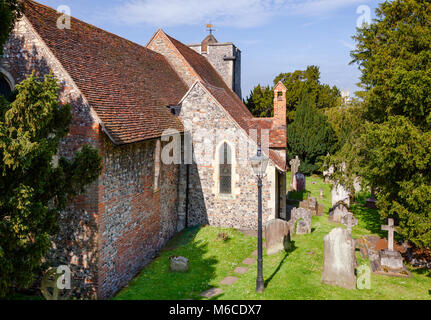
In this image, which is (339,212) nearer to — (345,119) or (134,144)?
(134,144)

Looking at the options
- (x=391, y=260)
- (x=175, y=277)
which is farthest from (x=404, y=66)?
(x=175, y=277)

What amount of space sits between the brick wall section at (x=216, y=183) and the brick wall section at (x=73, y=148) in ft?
21.2

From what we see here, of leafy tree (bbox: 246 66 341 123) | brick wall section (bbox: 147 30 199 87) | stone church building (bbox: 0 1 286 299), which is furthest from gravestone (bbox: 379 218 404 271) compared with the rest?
leafy tree (bbox: 246 66 341 123)

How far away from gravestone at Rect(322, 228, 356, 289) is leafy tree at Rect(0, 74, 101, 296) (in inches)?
297

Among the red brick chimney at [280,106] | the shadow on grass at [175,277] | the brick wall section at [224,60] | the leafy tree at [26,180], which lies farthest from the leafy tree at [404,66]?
the brick wall section at [224,60]

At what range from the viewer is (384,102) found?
14.1 meters

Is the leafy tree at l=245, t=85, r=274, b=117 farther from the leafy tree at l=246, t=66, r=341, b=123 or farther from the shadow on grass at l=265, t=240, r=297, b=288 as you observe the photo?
the shadow on grass at l=265, t=240, r=297, b=288

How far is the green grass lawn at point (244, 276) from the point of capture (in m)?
9.38

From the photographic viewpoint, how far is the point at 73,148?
9.09 metres

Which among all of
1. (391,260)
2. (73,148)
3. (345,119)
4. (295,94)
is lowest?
(391,260)

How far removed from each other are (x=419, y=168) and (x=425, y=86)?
2852mm

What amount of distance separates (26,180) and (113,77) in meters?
6.67

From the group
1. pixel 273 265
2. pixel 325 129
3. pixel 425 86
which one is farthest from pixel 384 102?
pixel 325 129

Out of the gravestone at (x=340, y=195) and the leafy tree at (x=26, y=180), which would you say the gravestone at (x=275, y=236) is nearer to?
the gravestone at (x=340, y=195)
